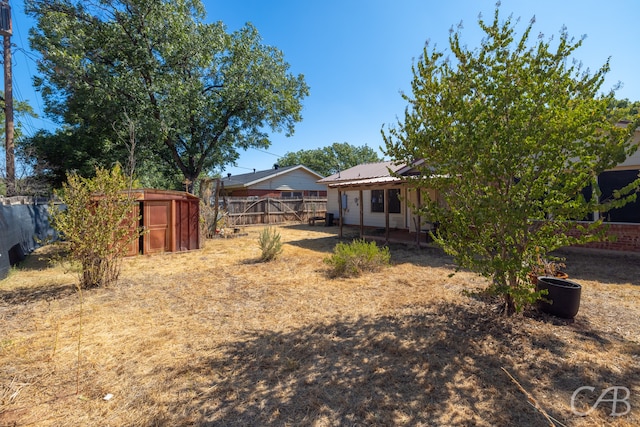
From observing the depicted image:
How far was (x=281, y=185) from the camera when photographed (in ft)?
89.7

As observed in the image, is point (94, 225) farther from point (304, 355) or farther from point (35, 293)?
point (304, 355)

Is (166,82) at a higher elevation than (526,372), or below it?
higher

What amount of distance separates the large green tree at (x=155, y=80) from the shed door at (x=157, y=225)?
329cm

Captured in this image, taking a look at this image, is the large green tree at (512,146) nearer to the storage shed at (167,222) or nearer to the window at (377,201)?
the storage shed at (167,222)

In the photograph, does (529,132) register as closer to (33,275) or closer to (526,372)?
(526,372)

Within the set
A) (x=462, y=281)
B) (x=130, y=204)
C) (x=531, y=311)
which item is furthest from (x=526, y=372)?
(x=130, y=204)

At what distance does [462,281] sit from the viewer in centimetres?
643

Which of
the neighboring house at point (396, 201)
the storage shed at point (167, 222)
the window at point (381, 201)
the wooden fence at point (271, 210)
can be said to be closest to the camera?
the neighboring house at point (396, 201)

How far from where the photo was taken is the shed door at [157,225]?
9883mm

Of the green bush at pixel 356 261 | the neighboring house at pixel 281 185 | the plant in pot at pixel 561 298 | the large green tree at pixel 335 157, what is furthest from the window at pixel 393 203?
the large green tree at pixel 335 157

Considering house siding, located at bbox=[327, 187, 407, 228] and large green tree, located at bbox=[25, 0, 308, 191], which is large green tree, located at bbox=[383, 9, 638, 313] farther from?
large green tree, located at bbox=[25, 0, 308, 191]

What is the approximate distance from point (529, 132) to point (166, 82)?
45.3ft

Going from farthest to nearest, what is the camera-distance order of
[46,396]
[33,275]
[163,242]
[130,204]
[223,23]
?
[223,23] < [163,242] < [33,275] < [130,204] < [46,396]

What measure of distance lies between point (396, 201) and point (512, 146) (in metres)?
11.7
